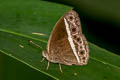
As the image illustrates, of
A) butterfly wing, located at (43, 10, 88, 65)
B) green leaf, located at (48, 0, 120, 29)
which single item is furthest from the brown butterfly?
green leaf, located at (48, 0, 120, 29)

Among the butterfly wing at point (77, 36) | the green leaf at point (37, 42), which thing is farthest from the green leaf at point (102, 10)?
the butterfly wing at point (77, 36)

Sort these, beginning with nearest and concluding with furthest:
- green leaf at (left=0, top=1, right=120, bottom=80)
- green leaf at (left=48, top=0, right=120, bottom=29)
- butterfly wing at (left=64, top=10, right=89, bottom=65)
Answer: green leaf at (left=0, top=1, right=120, bottom=80), butterfly wing at (left=64, top=10, right=89, bottom=65), green leaf at (left=48, top=0, right=120, bottom=29)

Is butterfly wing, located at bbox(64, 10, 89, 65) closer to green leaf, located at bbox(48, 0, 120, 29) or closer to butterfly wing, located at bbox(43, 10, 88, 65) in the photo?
butterfly wing, located at bbox(43, 10, 88, 65)

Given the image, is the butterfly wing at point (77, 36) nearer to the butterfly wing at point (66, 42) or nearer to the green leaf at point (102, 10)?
the butterfly wing at point (66, 42)

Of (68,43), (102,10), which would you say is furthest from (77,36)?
Answer: (102,10)

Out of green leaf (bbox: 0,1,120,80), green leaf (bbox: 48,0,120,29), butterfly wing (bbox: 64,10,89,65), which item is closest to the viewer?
green leaf (bbox: 0,1,120,80)

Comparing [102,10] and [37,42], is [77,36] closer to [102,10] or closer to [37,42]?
[37,42]

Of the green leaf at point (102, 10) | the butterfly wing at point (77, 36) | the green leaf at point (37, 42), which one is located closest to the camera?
the green leaf at point (37, 42)
